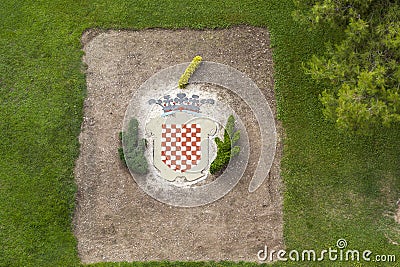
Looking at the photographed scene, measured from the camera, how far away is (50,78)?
1465 cm

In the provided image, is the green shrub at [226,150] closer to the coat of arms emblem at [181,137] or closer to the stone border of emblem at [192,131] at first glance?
the stone border of emblem at [192,131]

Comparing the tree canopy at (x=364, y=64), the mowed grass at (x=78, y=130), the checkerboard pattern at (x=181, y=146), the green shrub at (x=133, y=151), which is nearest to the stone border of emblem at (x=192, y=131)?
the checkerboard pattern at (x=181, y=146)

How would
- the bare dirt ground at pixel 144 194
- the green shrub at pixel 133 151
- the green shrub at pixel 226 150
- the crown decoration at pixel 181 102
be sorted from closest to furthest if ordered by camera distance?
the bare dirt ground at pixel 144 194, the green shrub at pixel 226 150, the green shrub at pixel 133 151, the crown decoration at pixel 181 102

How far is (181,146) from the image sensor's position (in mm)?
14070

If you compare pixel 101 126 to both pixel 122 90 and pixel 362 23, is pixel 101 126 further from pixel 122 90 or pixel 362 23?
pixel 362 23

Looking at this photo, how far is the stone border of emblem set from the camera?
45.2ft

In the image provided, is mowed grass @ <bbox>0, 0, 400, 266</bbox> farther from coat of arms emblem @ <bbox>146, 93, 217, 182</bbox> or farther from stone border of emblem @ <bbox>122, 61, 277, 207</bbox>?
coat of arms emblem @ <bbox>146, 93, 217, 182</bbox>

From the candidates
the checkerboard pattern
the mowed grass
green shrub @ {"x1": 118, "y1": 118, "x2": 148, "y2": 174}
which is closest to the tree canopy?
the mowed grass

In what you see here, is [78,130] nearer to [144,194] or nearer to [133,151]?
[133,151]

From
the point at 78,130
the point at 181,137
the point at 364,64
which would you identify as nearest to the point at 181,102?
the point at 181,137

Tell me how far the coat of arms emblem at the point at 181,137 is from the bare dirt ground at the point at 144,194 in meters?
0.99

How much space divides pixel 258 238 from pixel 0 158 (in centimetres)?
813

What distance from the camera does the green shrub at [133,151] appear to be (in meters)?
13.8

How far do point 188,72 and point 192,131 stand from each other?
1902mm
